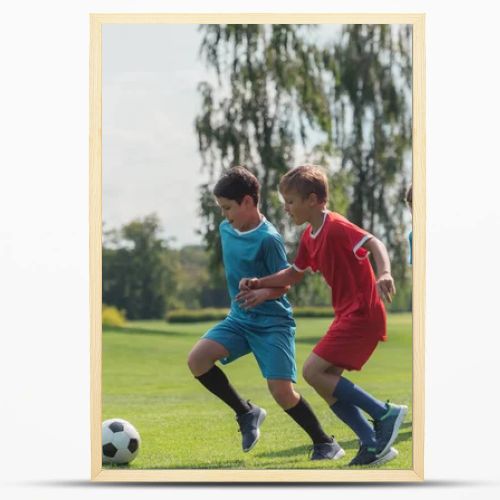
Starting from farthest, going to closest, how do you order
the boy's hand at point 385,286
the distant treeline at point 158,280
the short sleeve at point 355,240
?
the distant treeline at point 158,280
the short sleeve at point 355,240
the boy's hand at point 385,286

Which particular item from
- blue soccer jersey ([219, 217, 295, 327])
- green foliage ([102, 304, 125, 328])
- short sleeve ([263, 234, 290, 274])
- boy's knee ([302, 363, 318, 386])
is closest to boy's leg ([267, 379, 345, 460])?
boy's knee ([302, 363, 318, 386])

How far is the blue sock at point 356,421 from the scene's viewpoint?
5652 millimetres

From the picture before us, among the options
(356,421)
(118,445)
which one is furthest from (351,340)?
(118,445)

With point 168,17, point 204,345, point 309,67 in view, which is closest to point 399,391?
point 204,345

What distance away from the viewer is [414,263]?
5.68 meters

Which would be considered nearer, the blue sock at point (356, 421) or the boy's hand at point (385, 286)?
the boy's hand at point (385, 286)

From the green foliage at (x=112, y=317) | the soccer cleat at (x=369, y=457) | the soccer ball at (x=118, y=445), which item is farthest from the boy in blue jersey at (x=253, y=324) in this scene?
the green foliage at (x=112, y=317)

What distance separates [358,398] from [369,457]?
0.32 m

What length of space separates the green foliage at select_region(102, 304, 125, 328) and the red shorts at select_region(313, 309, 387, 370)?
1.46m

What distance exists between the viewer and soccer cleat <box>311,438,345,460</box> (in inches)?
225

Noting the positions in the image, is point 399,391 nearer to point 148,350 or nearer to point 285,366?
point 285,366

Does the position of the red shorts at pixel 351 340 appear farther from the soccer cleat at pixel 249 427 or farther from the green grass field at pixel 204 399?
the soccer cleat at pixel 249 427

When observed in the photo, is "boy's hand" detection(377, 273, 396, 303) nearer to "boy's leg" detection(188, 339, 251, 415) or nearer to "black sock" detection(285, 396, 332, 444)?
"black sock" detection(285, 396, 332, 444)

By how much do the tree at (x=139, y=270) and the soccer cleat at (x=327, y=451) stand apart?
1.59 m
